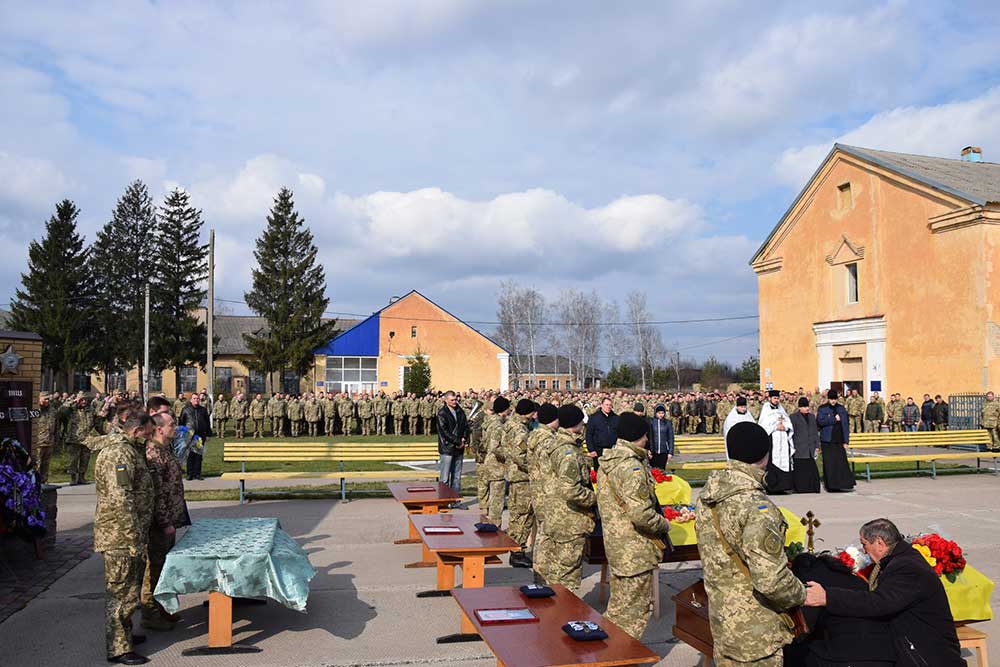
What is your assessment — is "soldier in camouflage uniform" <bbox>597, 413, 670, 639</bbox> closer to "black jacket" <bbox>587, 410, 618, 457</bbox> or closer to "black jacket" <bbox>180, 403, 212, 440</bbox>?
"black jacket" <bbox>587, 410, 618, 457</bbox>

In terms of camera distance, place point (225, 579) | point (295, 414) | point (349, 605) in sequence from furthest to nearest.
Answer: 1. point (295, 414)
2. point (349, 605)
3. point (225, 579)

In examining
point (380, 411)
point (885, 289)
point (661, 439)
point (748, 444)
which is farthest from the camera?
point (885, 289)

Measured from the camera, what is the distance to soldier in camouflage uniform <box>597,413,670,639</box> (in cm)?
520

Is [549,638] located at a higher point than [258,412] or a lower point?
lower

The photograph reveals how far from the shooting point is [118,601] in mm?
5773

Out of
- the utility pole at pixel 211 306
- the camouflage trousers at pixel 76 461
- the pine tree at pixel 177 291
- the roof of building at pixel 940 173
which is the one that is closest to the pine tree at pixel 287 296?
the pine tree at pixel 177 291

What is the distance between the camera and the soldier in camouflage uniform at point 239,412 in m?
27.8

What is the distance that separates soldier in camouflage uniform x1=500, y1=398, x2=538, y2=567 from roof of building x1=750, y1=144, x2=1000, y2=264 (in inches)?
922

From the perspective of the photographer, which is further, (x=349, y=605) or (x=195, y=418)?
(x=195, y=418)

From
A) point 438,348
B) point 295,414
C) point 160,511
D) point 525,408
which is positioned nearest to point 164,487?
point 160,511

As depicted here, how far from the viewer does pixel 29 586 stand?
783 cm

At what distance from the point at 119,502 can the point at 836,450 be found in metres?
12.3

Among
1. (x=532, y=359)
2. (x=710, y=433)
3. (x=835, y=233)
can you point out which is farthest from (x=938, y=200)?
(x=532, y=359)

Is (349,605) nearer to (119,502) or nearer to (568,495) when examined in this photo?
(119,502)
